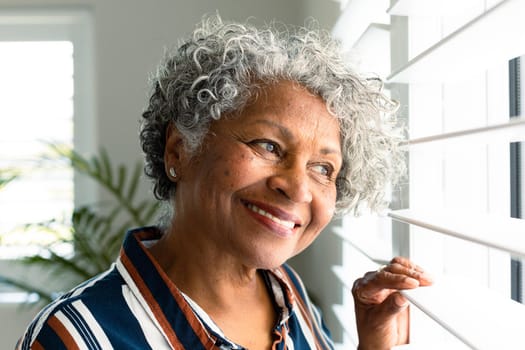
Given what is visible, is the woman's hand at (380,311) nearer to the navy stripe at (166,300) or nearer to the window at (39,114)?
the navy stripe at (166,300)

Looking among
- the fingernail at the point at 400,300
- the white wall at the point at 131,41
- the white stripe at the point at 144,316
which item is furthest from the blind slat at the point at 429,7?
the white wall at the point at 131,41

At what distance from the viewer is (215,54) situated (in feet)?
3.25

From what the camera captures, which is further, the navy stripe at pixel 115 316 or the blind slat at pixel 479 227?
the navy stripe at pixel 115 316

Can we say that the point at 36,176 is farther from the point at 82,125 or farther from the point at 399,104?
the point at 399,104

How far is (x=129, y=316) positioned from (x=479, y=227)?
0.52 meters

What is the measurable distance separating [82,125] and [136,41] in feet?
1.81

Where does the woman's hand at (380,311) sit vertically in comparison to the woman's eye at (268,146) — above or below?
below

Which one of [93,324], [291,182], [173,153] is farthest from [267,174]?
[93,324]

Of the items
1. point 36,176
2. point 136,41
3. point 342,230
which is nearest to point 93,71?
point 136,41

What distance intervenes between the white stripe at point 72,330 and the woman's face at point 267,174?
0.78ft

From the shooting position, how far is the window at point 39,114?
3482mm

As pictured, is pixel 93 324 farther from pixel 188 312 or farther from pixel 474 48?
pixel 474 48

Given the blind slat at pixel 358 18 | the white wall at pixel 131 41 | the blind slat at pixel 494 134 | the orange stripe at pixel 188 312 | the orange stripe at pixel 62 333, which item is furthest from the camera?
the white wall at pixel 131 41

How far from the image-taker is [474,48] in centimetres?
72
